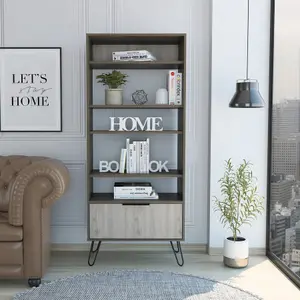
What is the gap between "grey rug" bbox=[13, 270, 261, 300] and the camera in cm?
342

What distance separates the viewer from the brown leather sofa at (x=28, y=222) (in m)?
3.53

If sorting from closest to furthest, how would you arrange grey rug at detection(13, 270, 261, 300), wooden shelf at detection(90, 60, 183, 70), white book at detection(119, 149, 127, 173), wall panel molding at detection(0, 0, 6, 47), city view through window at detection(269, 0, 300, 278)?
grey rug at detection(13, 270, 261, 300), city view through window at detection(269, 0, 300, 278), wooden shelf at detection(90, 60, 183, 70), white book at detection(119, 149, 127, 173), wall panel molding at detection(0, 0, 6, 47)

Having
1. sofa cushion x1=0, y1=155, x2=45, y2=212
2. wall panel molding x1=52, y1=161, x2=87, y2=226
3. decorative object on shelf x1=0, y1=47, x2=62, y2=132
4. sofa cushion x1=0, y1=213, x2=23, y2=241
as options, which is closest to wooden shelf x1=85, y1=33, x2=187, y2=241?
wall panel molding x1=52, y1=161, x2=87, y2=226

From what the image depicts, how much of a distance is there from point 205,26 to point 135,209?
5.59 ft

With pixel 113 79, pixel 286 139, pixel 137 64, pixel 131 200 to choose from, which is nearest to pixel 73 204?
pixel 131 200

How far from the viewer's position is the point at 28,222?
11.6ft

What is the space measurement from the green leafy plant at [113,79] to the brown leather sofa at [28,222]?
951 mm

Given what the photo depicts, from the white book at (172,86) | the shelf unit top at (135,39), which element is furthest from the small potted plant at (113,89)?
the white book at (172,86)

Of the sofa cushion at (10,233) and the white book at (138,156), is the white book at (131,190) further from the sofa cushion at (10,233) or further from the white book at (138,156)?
the sofa cushion at (10,233)

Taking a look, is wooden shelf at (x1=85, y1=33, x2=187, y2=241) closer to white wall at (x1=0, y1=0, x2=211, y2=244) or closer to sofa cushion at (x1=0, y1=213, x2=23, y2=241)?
white wall at (x1=0, y1=0, x2=211, y2=244)

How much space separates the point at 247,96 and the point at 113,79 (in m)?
1.07

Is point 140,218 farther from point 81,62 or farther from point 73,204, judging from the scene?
point 81,62

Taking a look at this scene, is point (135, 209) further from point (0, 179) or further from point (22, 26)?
point (22, 26)

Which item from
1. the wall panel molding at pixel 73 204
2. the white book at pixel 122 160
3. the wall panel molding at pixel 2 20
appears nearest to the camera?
the white book at pixel 122 160
